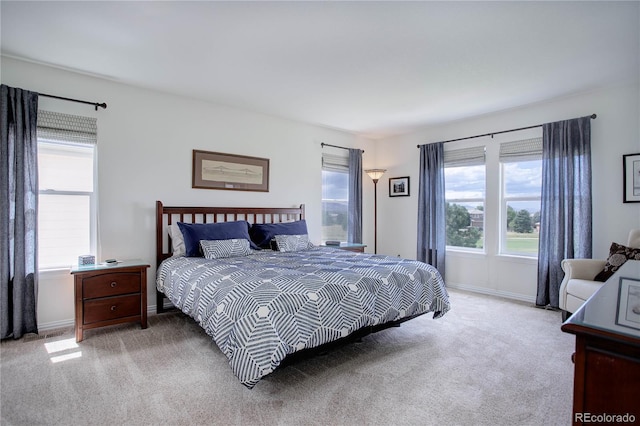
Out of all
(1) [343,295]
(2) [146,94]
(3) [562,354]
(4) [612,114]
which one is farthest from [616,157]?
(2) [146,94]

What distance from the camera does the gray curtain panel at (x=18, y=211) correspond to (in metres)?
2.86

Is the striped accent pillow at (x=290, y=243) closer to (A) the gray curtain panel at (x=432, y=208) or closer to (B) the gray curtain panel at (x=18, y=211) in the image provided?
(A) the gray curtain panel at (x=432, y=208)

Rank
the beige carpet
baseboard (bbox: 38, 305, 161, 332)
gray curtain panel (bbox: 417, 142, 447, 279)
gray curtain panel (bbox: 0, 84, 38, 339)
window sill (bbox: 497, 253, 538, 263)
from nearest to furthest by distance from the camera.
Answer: the beige carpet, gray curtain panel (bbox: 0, 84, 38, 339), baseboard (bbox: 38, 305, 161, 332), window sill (bbox: 497, 253, 538, 263), gray curtain panel (bbox: 417, 142, 447, 279)

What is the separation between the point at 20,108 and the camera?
2938 millimetres

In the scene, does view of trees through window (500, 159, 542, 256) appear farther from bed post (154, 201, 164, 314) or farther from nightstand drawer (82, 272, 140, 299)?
nightstand drawer (82, 272, 140, 299)

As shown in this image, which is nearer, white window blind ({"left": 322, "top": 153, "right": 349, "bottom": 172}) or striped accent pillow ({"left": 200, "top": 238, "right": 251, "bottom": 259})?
striped accent pillow ({"left": 200, "top": 238, "right": 251, "bottom": 259})

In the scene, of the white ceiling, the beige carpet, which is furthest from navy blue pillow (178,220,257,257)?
the white ceiling

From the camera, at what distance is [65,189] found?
131 inches

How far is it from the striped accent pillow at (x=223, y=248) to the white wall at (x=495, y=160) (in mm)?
3156

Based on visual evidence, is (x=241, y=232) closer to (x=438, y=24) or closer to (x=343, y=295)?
(x=343, y=295)

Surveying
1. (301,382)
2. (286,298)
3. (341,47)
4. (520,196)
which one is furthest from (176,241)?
(520,196)

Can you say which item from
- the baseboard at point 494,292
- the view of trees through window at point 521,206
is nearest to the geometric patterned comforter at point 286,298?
the baseboard at point 494,292

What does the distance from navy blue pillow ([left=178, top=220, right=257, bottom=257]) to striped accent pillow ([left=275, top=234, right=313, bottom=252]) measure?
1.31ft

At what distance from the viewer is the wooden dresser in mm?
837
